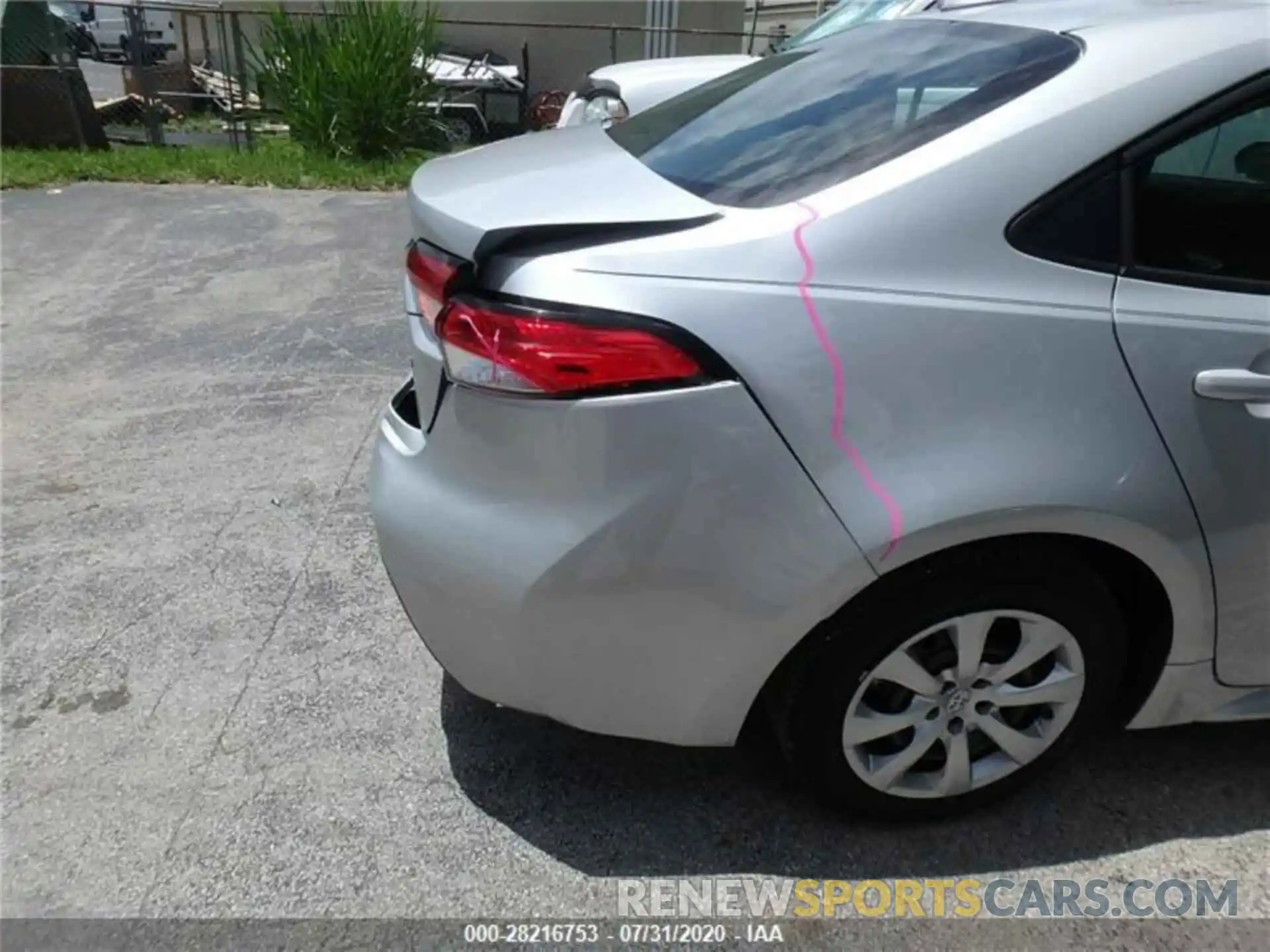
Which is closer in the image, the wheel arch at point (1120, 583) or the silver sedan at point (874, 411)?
the silver sedan at point (874, 411)

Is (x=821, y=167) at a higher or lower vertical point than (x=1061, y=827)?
higher

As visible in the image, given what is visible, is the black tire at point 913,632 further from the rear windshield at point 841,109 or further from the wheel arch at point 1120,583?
the rear windshield at point 841,109

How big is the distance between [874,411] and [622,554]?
0.53 m

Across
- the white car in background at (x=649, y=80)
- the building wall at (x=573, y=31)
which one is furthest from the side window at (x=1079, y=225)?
the building wall at (x=573, y=31)

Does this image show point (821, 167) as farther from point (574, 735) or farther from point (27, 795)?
→ point (27, 795)

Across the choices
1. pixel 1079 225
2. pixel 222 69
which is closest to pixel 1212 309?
pixel 1079 225

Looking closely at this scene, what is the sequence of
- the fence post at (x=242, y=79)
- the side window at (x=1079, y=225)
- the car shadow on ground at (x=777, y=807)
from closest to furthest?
the side window at (x=1079, y=225) → the car shadow on ground at (x=777, y=807) → the fence post at (x=242, y=79)

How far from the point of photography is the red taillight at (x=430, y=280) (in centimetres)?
193

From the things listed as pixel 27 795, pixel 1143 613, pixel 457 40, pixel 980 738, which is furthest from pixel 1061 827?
pixel 457 40

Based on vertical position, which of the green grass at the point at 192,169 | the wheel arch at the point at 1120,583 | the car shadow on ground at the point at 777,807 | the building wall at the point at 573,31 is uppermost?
the wheel arch at the point at 1120,583

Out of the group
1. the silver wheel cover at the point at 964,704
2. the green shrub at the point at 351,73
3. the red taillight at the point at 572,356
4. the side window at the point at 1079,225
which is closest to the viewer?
the red taillight at the point at 572,356

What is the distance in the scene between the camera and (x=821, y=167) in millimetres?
1921

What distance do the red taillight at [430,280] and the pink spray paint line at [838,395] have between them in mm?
670

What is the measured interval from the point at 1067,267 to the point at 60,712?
258cm
